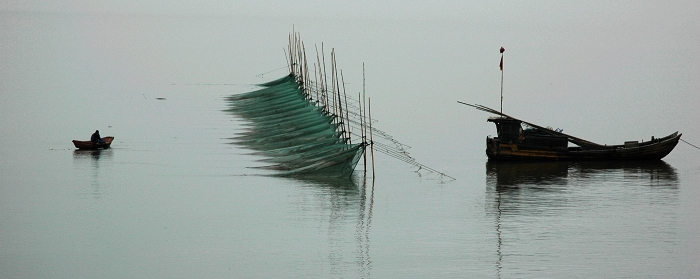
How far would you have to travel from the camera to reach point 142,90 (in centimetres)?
7894

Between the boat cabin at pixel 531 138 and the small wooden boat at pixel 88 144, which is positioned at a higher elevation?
the boat cabin at pixel 531 138

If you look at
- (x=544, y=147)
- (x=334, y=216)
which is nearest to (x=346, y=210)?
(x=334, y=216)

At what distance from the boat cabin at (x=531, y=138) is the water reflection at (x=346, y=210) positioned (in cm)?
530

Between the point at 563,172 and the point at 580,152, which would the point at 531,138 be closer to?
the point at 563,172

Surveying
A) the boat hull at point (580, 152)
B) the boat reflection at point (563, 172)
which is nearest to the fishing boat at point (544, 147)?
the boat hull at point (580, 152)

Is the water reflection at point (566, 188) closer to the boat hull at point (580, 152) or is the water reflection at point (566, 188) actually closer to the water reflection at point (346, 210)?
the boat hull at point (580, 152)

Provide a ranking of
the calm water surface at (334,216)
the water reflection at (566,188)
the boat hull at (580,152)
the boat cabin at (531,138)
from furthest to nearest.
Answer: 1. the boat hull at (580,152)
2. the boat cabin at (531,138)
3. the water reflection at (566,188)
4. the calm water surface at (334,216)

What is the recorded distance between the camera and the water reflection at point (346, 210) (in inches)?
1078

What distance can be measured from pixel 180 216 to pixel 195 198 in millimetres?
2531

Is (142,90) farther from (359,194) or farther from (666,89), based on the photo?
(359,194)

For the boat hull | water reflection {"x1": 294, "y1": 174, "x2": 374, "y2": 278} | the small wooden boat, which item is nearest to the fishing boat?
the boat hull

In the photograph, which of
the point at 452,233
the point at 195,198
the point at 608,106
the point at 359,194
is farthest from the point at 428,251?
the point at 608,106

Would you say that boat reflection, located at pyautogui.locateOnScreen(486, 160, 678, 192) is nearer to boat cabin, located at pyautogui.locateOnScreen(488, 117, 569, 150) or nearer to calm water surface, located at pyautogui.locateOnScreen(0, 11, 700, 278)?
calm water surface, located at pyautogui.locateOnScreen(0, 11, 700, 278)

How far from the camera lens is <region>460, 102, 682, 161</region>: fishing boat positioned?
3972cm
